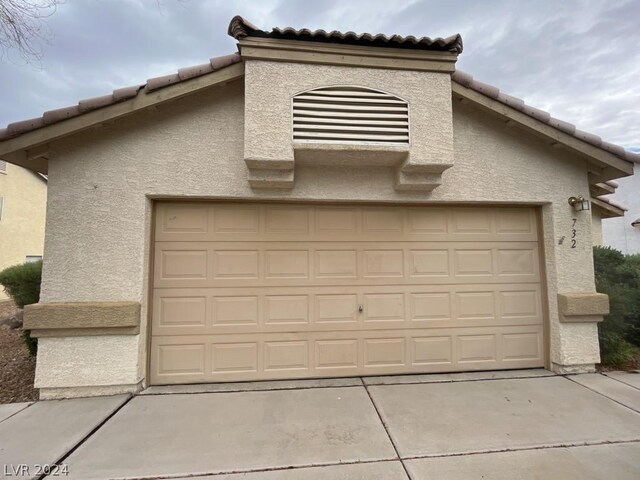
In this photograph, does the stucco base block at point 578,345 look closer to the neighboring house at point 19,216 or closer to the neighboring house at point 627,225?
the neighboring house at point 627,225

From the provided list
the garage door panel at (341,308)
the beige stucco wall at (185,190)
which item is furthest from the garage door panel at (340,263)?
the beige stucco wall at (185,190)

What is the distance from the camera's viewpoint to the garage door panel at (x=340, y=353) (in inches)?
169

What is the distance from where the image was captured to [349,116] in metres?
3.96

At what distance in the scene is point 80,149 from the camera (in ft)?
13.3

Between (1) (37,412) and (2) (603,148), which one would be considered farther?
(2) (603,148)

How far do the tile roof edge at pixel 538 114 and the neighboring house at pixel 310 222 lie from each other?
0.11 ft

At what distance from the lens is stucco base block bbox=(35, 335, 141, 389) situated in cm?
383

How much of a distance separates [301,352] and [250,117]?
10.5ft

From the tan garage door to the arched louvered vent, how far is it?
3.55 feet

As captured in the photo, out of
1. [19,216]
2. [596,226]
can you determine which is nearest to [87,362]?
[596,226]

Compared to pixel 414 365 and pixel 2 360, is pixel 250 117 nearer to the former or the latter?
pixel 414 365

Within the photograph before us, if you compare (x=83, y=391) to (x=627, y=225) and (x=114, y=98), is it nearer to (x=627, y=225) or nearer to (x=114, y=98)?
(x=114, y=98)

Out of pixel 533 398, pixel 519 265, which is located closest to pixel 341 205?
pixel 519 265

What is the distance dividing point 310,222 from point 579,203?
3972 mm
